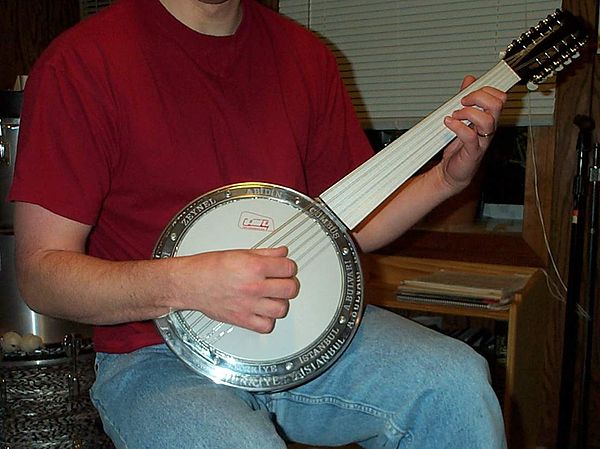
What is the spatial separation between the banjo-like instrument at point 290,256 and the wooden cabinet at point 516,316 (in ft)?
2.34

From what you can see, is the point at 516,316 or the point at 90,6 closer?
the point at 516,316

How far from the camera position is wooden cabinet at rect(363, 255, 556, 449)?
1.64 meters

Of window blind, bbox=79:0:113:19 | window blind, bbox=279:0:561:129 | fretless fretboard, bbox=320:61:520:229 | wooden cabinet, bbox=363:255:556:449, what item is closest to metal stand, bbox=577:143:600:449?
wooden cabinet, bbox=363:255:556:449

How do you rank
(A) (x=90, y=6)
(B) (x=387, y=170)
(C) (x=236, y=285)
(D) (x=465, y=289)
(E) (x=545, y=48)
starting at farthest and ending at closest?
1. (A) (x=90, y=6)
2. (D) (x=465, y=289)
3. (E) (x=545, y=48)
4. (B) (x=387, y=170)
5. (C) (x=236, y=285)

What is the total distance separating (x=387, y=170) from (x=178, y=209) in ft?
1.02

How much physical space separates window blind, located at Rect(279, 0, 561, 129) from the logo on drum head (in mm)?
1320

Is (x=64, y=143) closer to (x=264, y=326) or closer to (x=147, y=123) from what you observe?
(x=147, y=123)

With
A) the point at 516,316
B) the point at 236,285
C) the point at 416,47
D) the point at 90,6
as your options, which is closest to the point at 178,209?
the point at 236,285

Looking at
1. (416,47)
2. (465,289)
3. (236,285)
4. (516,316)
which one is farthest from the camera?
(416,47)

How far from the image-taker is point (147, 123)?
926 millimetres

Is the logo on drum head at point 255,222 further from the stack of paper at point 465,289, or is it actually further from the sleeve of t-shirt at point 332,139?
the stack of paper at point 465,289

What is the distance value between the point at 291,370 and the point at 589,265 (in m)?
1.29

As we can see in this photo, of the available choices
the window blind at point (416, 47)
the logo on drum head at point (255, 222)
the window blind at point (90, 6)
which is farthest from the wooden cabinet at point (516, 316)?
the window blind at point (90, 6)

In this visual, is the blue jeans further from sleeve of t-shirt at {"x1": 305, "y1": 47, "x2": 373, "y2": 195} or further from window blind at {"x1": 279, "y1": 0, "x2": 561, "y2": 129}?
window blind at {"x1": 279, "y1": 0, "x2": 561, "y2": 129}
